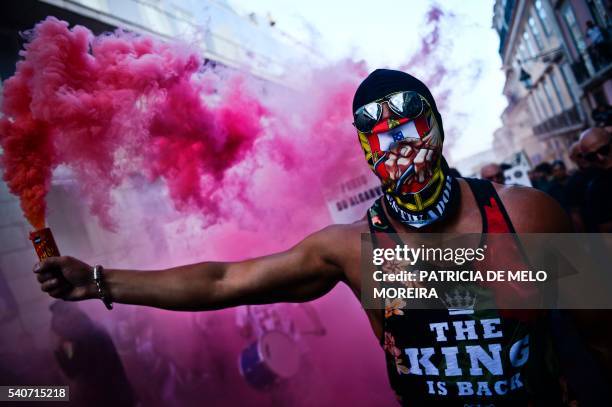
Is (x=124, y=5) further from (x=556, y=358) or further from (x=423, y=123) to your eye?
(x=556, y=358)

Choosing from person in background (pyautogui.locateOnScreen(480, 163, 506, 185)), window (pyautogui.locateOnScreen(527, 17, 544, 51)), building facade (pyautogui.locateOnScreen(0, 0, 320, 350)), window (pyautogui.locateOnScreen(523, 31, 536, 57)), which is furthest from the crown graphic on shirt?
window (pyautogui.locateOnScreen(523, 31, 536, 57))

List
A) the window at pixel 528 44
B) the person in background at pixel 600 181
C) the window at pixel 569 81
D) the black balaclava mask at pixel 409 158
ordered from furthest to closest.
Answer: the window at pixel 528 44 < the window at pixel 569 81 < the person in background at pixel 600 181 < the black balaclava mask at pixel 409 158

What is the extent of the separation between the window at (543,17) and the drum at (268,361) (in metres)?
24.1

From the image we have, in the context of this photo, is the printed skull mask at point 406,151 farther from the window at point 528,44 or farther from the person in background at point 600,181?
the window at point 528,44

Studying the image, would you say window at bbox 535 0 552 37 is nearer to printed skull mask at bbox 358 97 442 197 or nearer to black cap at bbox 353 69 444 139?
black cap at bbox 353 69 444 139

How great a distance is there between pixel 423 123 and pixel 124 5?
22.7 feet

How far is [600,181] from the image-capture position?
3553mm

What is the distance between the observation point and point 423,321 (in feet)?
→ 5.11

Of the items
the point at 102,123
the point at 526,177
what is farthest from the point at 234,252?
the point at 526,177

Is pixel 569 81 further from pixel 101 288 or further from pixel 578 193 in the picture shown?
pixel 101 288

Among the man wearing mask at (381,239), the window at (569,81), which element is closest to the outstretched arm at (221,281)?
the man wearing mask at (381,239)

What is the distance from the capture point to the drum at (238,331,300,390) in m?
4.89

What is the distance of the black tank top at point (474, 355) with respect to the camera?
4.85 feet

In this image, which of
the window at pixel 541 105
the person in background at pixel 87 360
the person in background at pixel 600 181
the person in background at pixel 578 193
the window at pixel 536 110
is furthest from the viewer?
the window at pixel 536 110
